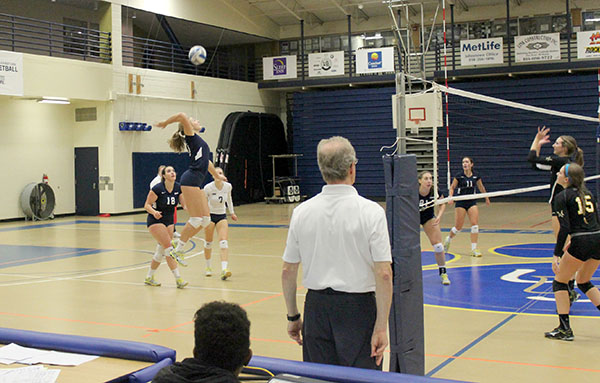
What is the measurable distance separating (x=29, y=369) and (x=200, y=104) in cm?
2363

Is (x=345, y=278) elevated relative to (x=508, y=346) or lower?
elevated

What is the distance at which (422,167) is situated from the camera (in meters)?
27.1

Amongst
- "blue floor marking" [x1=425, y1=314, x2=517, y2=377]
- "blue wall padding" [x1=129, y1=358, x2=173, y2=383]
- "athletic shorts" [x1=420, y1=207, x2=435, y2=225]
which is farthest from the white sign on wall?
"blue wall padding" [x1=129, y1=358, x2=173, y2=383]

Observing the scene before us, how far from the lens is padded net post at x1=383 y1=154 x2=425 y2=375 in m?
4.80

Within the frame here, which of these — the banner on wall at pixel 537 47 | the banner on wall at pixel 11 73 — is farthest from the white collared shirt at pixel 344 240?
the banner on wall at pixel 537 47

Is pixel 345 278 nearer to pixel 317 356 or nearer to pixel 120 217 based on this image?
pixel 317 356

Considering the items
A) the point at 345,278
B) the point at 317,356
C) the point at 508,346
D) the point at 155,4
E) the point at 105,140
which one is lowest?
the point at 508,346

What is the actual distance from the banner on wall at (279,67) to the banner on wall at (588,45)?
10.6 meters

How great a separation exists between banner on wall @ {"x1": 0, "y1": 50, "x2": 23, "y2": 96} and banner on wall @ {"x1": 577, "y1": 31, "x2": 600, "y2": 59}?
58.8ft

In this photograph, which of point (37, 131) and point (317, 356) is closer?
point (317, 356)

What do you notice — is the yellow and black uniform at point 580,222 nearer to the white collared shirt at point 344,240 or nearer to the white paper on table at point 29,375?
the white collared shirt at point 344,240

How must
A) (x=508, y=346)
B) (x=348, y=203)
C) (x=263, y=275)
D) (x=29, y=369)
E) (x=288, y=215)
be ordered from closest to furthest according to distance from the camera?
(x=29, y=369) → (x=348, y=203) → (x=508, y=346) → (x=263, y=275) → (x=288, y=215)

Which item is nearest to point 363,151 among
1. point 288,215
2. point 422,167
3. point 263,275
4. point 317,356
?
point 422,167

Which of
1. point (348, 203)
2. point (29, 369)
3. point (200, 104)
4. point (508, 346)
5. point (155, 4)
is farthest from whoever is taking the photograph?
point (200, 104)
